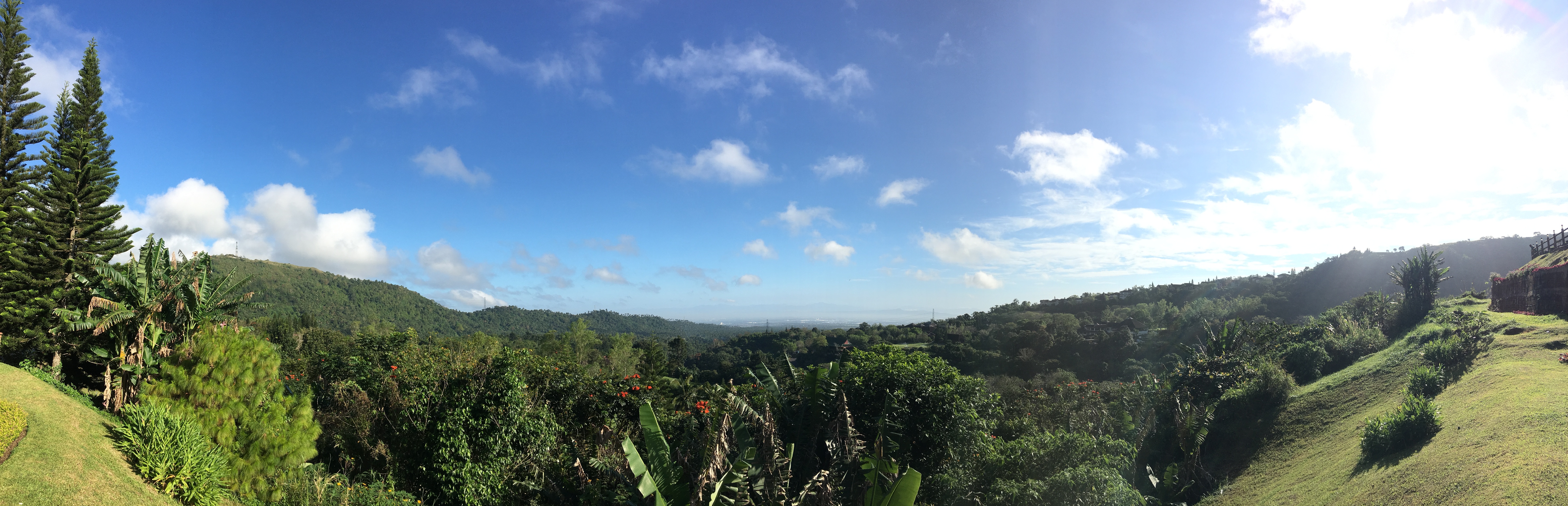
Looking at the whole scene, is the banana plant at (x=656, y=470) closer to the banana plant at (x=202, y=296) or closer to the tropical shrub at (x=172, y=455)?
the tropical shrub at (x=172, y=455)

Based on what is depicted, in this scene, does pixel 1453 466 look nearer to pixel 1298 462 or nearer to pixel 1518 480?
pixel 1518 480

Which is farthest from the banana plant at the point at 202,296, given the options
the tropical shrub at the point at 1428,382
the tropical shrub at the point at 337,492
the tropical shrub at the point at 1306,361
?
the tropical shrub at the point at 1306,361

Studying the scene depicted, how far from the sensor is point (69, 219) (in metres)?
15.8

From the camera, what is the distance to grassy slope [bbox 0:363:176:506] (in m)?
5.79

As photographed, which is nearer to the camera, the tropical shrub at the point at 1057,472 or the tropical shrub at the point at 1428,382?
the tropical shrub at the point at 1057,472

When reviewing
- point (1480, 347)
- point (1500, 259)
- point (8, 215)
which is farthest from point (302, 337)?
A: point (1500, 259)

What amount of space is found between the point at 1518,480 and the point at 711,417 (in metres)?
11.3

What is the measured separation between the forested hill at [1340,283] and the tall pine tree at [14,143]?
60340 millimetres

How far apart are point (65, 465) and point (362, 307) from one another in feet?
324

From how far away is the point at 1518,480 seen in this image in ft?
24.5

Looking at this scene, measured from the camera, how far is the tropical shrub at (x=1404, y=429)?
35.1 feet

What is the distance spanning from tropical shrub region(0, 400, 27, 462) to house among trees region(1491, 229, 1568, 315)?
32.2 metres

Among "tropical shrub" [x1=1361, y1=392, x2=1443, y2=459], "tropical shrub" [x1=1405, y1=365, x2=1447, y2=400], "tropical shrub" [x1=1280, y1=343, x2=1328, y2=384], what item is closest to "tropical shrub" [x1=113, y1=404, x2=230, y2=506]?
"tropical shrub" [x1=1361, y1=392, x2=1443, y2=459]

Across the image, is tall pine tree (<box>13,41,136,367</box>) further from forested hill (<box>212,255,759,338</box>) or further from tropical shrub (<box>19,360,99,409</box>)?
forested hill (<box>212,255,759,338</box>)
